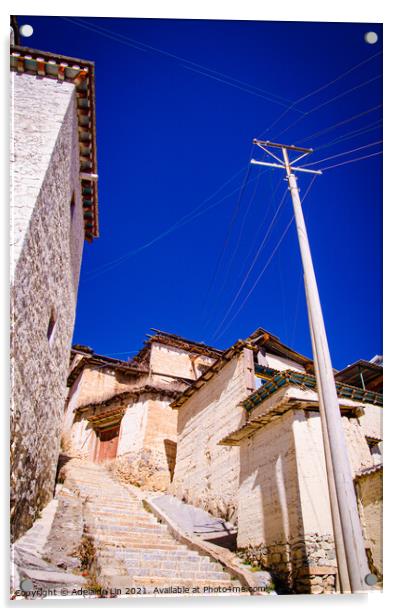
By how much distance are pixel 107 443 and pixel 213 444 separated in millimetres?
9465

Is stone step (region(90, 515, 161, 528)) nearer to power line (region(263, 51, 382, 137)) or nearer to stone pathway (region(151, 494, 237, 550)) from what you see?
stone pathway (region(151, 494, 237, 550))

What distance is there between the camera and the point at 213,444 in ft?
39.0

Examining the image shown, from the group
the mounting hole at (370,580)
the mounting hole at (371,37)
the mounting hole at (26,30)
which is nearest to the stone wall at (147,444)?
the mounting hole at (370,580)

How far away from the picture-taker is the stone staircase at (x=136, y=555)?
15.6 ft

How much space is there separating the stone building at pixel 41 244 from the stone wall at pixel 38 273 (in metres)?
0.02

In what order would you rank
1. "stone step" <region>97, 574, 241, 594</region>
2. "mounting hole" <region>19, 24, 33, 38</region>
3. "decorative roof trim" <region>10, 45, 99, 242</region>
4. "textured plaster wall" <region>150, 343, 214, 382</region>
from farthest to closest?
"textured plaster wall" <region>150, 343, 214, 382</region> → "decorative roof trim" <region>10, 45, 99, 242</region> → "mounting hole" <region>19, 24, 33, 38</region> → "stone step" <region>97, 574, 241, 594</region>

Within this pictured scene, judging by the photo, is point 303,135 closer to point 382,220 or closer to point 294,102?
point 294,102

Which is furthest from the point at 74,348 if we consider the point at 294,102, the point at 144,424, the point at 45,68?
the point at 294,102

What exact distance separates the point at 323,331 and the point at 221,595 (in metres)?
3.32

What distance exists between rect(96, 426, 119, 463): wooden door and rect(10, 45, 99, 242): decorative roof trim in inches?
490

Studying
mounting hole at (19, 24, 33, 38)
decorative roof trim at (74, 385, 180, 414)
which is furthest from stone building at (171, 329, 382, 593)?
mounting hole at (19, 24, 33, 38)

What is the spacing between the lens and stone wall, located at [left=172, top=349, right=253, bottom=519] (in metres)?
10.6

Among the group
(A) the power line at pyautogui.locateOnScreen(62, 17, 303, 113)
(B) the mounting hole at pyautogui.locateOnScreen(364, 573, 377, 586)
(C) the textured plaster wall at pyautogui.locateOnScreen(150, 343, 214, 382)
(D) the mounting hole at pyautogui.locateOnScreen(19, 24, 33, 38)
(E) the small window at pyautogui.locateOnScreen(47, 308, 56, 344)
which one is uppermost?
(A) the power line at pyautogui.locateOnScreen(62, 17, 303, 113)

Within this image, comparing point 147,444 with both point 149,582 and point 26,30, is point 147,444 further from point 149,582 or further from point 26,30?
point 26,30
